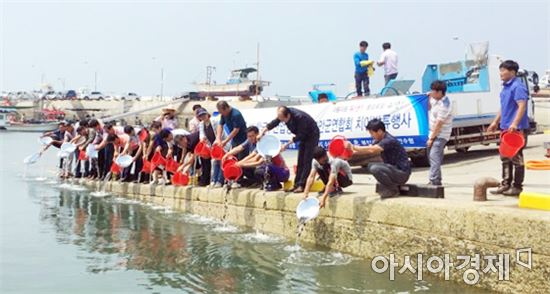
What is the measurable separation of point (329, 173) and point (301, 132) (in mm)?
930

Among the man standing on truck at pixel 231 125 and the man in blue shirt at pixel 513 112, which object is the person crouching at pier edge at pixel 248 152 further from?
the man in blue shirt at pixel 513 112

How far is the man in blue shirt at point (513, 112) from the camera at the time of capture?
7.15 m

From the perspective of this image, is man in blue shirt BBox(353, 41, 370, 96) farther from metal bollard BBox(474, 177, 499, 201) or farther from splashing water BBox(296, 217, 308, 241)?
metal bollard BBox(474, 177, 499, 201)

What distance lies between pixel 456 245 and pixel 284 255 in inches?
101

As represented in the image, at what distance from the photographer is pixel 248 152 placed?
428 inches

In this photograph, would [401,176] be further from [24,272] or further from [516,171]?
[24,272]

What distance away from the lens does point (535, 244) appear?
584 cm

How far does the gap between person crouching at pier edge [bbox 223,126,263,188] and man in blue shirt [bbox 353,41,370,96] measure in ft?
18.1

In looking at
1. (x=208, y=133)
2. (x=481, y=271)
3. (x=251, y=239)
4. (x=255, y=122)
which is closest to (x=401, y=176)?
(x=481, y=271)

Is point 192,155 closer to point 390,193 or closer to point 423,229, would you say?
point 390,193

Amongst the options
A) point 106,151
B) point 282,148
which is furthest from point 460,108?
point 106,151

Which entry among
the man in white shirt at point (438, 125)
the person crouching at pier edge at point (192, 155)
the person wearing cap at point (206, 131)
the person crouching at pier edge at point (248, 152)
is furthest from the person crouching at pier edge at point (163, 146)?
the man in white shirt at point (438, 125)

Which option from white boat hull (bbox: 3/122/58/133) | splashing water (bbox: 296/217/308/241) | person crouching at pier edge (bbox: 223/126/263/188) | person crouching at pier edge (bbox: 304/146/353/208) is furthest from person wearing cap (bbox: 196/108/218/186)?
white boat hull (bbox: 3/122/58/133)

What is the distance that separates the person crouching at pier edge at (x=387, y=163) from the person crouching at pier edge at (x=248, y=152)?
110 inches
